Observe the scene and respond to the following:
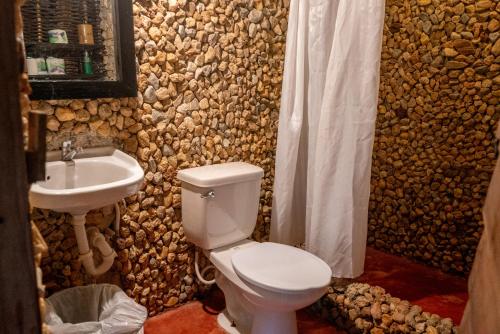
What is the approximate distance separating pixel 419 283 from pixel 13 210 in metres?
2.43

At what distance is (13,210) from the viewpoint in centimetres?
49

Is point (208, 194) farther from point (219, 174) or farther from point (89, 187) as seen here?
point (89, 187)

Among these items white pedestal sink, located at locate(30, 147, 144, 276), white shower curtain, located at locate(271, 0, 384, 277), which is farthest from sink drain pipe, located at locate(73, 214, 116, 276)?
white shower curtain, located at locate(271, 0, 384, 277)

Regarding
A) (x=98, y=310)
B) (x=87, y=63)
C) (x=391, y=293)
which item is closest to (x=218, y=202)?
(x=98, y=310)

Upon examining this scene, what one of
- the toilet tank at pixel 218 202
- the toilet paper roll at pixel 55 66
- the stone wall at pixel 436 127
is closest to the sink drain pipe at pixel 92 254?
the toilet tank at pixel 218 202

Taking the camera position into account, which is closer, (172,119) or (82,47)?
(82,47)

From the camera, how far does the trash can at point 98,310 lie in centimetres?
135

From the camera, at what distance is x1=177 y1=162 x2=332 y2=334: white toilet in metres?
1.48

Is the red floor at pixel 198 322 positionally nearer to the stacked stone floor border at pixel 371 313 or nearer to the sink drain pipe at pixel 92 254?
the stacked stone floor border at pixel 371 313

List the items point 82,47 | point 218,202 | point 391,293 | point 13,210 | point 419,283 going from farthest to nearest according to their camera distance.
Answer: point 419,283, point 391,293, point 218,202, point 82,47, point 13,210

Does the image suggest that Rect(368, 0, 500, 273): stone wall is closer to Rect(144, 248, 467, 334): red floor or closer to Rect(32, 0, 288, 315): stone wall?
Rect(144, 248, 467, 334): red floor

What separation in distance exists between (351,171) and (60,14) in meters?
1.44

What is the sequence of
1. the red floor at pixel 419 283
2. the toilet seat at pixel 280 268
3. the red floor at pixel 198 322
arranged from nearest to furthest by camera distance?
the toilet seat at pixel 280 268, the red floor at pixel 198 322, the red floor at pixel 419 283

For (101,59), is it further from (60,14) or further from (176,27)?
(176,27)
